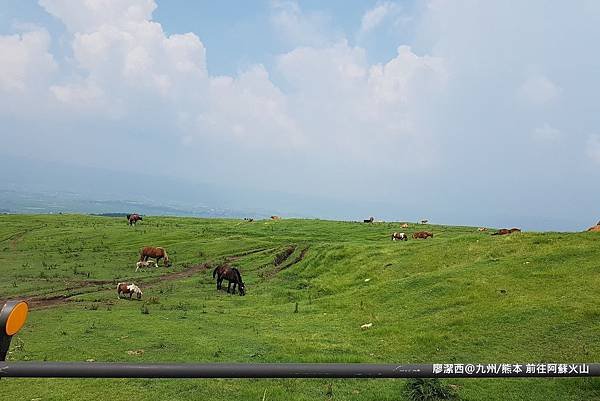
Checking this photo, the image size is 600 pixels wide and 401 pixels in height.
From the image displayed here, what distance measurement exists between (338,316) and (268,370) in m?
17.7

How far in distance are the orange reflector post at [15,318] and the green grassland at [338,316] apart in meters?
8.21

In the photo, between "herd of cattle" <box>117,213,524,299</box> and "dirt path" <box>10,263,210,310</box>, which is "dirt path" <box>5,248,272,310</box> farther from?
"herd of cattle" <box>117,213,524,299</box>

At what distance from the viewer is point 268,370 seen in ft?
10.9

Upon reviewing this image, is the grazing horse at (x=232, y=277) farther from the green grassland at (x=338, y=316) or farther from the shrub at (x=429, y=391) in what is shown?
the shrub at (x=429, y=391)

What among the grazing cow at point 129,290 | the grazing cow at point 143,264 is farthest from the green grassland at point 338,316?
the grazing cow at point 143,264

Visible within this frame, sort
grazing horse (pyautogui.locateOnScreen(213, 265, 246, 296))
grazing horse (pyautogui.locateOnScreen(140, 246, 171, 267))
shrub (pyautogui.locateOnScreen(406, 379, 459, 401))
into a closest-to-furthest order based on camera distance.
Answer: shrub (pyautogui.locateOnScreen(406, 379, 459, 401)) → grazing horse (pyautogui.locateOnScreen(213, 265, 246, 296)) → grazing horse (pyautogui.locateOnScreen(140, 246, 171, 267))

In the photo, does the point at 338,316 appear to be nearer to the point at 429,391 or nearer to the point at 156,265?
the point at 429,391

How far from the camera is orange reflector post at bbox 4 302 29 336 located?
3.33 meters

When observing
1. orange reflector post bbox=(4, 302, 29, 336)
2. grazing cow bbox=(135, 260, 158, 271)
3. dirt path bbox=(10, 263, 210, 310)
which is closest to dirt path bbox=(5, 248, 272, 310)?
dirt path bbox=(10, 263, 210, 310)

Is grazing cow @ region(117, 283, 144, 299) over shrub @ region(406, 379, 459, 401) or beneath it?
beneath

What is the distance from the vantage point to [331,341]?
52.5 feet

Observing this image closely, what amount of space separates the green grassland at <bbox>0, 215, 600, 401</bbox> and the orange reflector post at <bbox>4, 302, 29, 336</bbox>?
8.21m

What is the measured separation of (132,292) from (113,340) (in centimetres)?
1003

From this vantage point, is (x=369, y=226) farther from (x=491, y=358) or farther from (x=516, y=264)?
(x=491, y=358)
